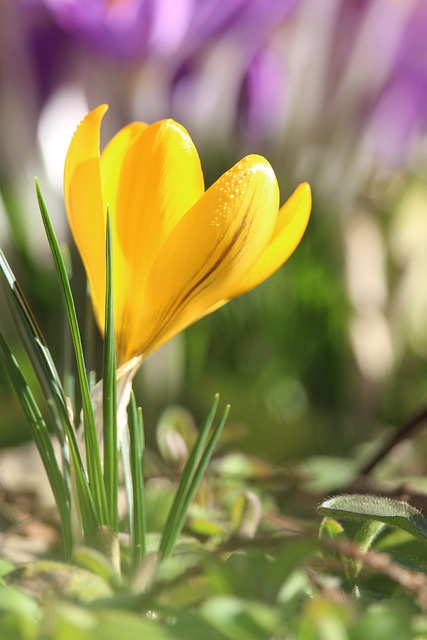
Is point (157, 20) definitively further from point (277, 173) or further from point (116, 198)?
point (116, 198)

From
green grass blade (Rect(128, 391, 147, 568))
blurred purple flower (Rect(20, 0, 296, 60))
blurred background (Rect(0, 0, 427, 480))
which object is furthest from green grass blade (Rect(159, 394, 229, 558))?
blurred purple flower (Rect(20, 0, 296, 60))

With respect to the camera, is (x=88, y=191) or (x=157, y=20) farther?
(x=157, y=20)

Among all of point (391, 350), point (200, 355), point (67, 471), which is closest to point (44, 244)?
point (200, 355)

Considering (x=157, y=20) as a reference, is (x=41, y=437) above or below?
below

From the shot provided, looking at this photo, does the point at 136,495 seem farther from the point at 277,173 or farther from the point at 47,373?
the point at 277,173

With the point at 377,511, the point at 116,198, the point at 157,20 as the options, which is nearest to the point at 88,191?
the point at 116,198

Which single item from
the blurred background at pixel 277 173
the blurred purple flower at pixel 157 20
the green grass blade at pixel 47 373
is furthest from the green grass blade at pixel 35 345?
the blurred purple flower at pixel 157 20

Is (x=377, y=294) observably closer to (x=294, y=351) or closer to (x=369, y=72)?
(x=294, y=351)
